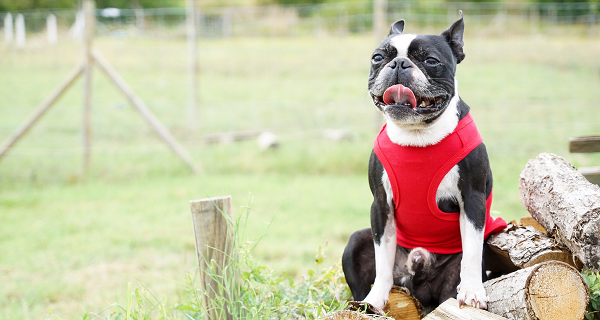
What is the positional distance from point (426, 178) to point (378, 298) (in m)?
0.63

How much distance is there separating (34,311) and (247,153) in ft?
15.2

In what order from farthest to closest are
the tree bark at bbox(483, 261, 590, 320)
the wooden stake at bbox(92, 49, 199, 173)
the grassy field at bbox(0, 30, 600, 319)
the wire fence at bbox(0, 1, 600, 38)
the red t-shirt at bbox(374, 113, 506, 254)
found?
the wire fence at bbox(0, 1, 600, 38)
the wooden stake at bbox(92, 49, 199, 173)
the grassy field at bbox(0, 30, 600, 319)
the red t-shirt at bbox(374, 113, 506, 254)
the tree bark at bbox(483, 261, 590, 320)

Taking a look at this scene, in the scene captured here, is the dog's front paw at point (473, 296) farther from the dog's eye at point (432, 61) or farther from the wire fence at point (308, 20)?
the wire fence at point (308, 20)

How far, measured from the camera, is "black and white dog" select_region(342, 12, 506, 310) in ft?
6.89

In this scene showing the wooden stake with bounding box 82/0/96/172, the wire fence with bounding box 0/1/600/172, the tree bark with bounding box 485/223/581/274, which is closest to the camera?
the tree bark with bounding box 485/223/581/274

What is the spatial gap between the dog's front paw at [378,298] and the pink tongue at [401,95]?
916 millimetres

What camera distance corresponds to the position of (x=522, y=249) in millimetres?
2307

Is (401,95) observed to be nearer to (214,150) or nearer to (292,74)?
(214,150)

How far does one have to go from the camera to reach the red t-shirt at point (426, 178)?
2172mm

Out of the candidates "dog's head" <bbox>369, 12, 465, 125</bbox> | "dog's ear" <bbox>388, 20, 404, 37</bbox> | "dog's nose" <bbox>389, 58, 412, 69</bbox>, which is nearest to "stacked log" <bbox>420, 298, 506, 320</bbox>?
"dog's head" <bbox>369, 12, 465, 125</bbox>

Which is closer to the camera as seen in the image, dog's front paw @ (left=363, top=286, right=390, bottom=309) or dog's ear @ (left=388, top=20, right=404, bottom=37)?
dog's front paw @ (left=363, top=286, right=390, bottom=309)

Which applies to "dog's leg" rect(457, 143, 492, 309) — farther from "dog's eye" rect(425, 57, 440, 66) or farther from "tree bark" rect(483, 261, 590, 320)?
"dog's eye" rect(425, 57, 440, 66)

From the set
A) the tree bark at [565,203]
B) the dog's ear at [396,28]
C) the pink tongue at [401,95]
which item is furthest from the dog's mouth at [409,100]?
the tree bark at [565,203]

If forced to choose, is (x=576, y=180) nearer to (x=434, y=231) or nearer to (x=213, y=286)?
(x=434, y=231)
